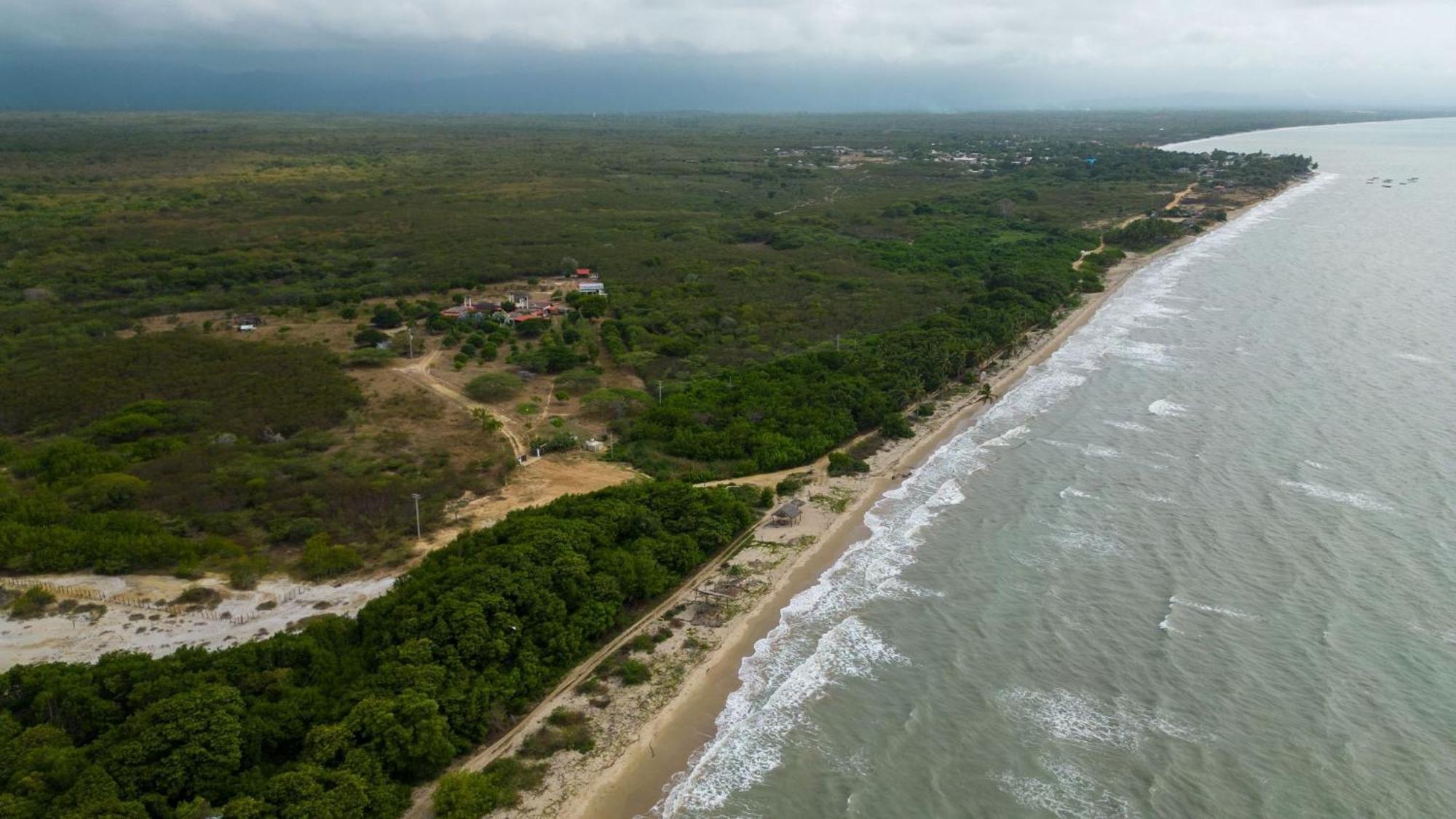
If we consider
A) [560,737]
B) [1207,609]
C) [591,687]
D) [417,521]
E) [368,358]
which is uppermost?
[368,358]

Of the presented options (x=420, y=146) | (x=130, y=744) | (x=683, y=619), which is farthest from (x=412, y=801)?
(x=420, y=146)

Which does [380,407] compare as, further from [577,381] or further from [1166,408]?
[1166,408]

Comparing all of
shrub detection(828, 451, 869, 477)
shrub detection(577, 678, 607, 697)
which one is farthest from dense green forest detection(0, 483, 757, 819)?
shrub detection(828, 451, 869, 477)

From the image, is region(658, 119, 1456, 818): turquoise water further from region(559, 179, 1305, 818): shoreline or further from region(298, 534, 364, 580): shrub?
region(298, 534, 364, 580): shrub

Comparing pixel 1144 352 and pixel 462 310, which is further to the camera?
pixel 462 310

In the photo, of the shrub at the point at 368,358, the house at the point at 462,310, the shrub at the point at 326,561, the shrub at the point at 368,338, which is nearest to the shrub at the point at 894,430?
the shrub at the point at 326,561

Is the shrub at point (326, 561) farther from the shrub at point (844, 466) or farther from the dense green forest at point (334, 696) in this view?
the shrub at point (844, 466)

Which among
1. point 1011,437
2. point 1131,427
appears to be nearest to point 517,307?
point 1011,437
